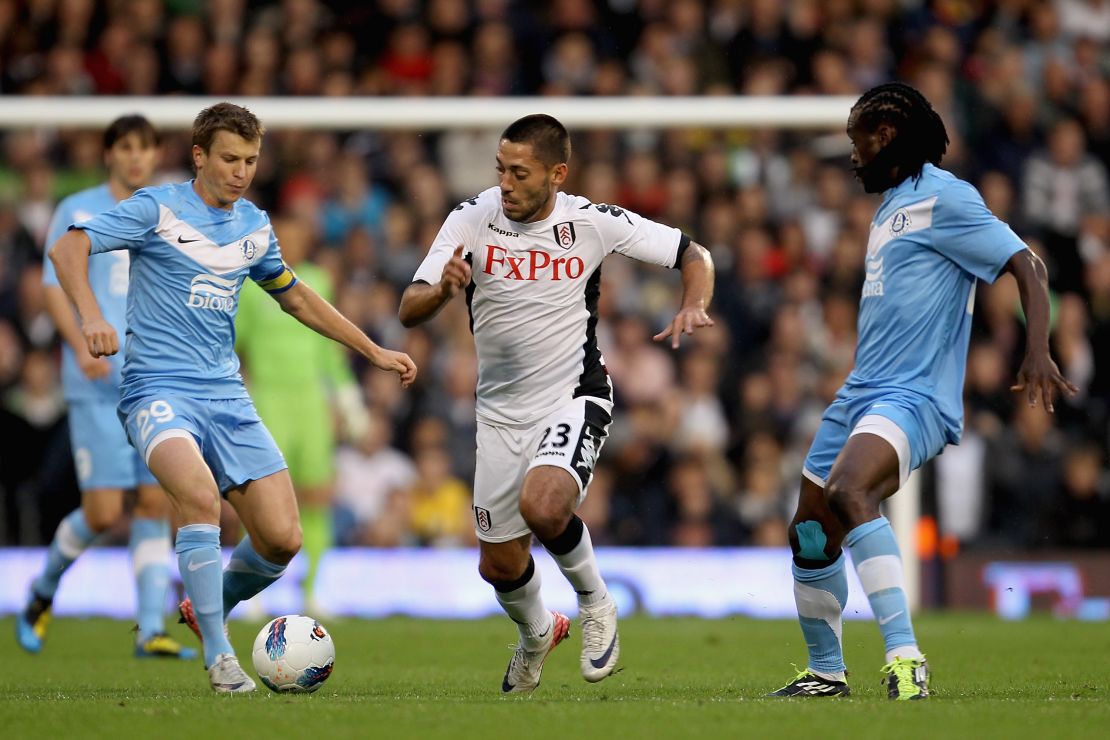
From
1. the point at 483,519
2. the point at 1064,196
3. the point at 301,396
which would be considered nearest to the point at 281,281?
the point at 483,519

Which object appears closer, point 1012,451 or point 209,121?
point 209,121

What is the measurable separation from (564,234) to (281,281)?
1.37m

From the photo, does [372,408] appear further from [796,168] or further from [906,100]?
[906,100]

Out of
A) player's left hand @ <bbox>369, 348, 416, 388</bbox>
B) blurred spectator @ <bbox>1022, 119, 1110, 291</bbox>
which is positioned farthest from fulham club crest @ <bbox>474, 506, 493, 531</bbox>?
blurred spectator @ <bbox>1022, 119, 1110, 291</bbox>

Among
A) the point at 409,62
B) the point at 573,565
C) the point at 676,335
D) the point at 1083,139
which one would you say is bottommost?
the point at 573,565

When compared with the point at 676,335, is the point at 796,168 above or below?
above

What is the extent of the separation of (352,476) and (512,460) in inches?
270

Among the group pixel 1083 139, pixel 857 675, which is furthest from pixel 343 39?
pixel 857 675

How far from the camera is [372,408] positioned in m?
14.2

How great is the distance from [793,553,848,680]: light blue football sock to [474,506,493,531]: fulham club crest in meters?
1.37

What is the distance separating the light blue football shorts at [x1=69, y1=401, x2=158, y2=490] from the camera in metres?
9.48

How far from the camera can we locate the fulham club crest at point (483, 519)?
292 inches

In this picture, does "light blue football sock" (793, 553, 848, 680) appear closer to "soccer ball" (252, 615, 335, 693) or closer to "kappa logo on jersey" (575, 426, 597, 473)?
"kappa logo on jersey" (575, 426, 597, 473)

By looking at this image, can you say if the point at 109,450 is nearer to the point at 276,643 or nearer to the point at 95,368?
the point at 95,368
